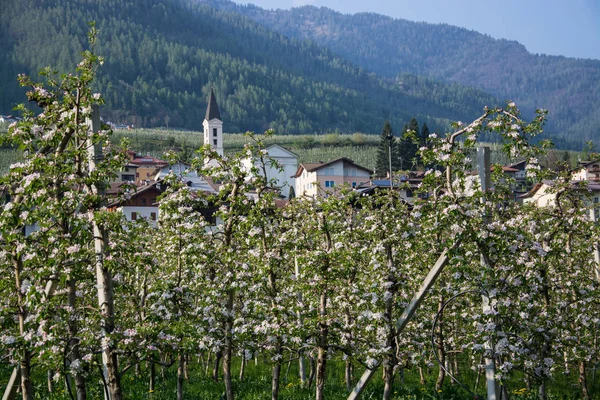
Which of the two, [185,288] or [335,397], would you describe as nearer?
[185,288]

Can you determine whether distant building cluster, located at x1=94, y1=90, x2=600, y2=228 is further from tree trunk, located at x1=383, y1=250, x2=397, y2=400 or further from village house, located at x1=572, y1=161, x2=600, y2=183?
tree trunk, located at x1=383, y1=250, x2=397, y2=400

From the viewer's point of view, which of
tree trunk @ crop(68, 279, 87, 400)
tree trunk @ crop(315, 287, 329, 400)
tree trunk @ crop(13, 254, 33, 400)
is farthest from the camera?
tree trunk @ crop(315, 287, 329, 400)

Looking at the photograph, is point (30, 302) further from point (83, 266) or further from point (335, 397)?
point (335, 397)

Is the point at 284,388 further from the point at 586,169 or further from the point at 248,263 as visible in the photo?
the point at 586,169

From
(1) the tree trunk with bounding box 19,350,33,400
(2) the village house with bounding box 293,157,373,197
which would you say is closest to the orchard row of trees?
(1) the tree trunk with bounding box 19,350,33,400

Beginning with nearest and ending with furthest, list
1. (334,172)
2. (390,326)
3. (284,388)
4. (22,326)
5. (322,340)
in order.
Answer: (22,326), (390,326), (322,340), (284,388), (334,172)

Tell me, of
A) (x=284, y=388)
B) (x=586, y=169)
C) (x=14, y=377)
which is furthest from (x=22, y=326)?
(x=586, y=169)

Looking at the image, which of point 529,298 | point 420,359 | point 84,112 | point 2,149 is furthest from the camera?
point 2,149

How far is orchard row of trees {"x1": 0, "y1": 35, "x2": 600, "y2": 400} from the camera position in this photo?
10.8 metres

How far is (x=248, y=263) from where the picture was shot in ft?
47.9

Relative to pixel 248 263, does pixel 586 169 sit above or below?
above

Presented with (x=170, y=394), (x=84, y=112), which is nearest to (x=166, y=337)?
(x=84, y=112)

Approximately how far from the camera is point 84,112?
1105 centimetres

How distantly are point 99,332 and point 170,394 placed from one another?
10.2 meters
